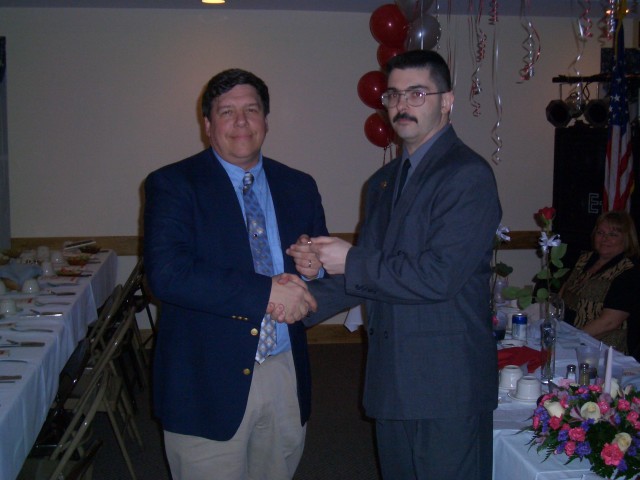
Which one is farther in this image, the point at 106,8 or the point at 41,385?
the point at 106,8

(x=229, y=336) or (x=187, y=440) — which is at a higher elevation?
(x=229, y=336)

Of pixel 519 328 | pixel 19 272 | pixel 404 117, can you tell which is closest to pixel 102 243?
pixel 19 272

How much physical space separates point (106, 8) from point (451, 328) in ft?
16.6

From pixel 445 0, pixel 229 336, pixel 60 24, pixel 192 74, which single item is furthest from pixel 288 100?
pixel 229 336

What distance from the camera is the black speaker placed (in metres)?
6.00

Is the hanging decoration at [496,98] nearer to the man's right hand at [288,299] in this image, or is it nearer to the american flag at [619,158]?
the american flag at [619,158]

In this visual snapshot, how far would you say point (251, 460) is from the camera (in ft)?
6.94

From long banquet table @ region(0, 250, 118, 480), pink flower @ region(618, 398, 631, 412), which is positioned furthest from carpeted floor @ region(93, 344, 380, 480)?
pink flower @ region(618, 398, 631, 412)

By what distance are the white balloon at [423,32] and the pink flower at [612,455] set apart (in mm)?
3593

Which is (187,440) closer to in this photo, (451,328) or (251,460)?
(251,460)

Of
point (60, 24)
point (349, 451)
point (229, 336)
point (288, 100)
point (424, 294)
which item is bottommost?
point (349, 451)

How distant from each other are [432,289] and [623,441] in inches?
22.6

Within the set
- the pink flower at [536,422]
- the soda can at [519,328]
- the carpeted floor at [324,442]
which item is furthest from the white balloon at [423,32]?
the pink flower at [536,422]

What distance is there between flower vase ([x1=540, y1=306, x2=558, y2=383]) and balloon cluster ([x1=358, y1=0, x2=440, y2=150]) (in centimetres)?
254
